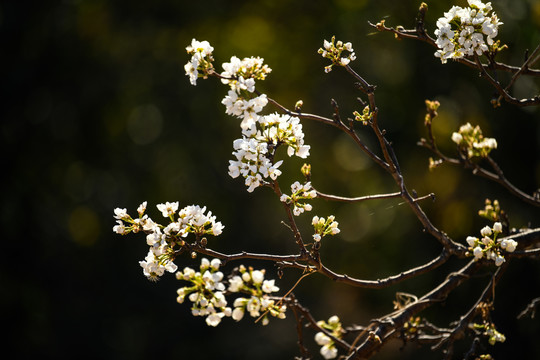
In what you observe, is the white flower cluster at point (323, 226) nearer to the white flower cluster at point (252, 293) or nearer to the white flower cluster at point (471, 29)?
the white flower cluster at point (252, 293)

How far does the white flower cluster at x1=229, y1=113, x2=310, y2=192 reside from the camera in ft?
5.58

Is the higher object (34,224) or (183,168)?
(183,168)

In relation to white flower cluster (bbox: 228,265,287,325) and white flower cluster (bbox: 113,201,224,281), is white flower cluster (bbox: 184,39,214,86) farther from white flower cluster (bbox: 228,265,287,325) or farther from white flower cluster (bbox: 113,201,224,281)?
white flower cluster (bbox: 228,265,287,325)

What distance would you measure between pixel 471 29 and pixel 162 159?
25.0ft

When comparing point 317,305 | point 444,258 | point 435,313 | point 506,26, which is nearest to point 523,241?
point 444,258

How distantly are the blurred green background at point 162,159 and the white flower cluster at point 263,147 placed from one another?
527 cm

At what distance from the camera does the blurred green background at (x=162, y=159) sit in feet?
25.2

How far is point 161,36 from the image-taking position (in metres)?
9.09

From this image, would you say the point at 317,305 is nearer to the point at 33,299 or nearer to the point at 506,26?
the point at 33,299

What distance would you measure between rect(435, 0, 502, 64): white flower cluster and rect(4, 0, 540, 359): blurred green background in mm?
4994

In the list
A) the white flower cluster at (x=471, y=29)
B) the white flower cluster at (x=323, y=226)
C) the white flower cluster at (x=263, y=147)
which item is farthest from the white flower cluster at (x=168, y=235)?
the white flower cluster at (x=471, y=29)

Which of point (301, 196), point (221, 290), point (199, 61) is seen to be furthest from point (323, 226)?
point (199, 61)

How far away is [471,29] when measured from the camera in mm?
1816

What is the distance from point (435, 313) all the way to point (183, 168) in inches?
176
